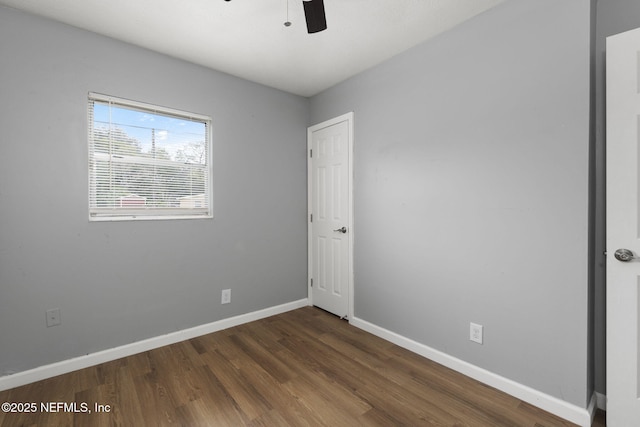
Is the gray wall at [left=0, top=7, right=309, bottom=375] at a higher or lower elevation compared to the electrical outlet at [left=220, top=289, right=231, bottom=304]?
higher

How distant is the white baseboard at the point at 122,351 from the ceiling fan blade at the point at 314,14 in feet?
8.70

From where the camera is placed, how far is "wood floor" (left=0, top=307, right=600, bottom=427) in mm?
1676

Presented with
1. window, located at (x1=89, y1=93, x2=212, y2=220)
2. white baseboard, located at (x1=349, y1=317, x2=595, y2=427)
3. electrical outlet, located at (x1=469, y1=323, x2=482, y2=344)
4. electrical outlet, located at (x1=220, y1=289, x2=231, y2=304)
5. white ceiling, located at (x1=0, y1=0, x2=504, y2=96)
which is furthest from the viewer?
Result: electrical outlet, located at (x1=220, y1=289, x2=231, y2=304)

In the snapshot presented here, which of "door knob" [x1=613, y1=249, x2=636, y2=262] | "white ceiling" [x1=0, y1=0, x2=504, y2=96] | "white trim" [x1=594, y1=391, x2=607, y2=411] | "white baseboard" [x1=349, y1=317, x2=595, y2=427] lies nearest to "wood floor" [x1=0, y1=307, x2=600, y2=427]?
"white baseboard" [x1=349, y1=317, x2=595, y2=427]

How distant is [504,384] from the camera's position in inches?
75.3

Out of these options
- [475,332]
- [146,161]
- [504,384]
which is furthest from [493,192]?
[146,161]

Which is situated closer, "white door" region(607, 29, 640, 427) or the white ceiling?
"white door" region(607, 29, 640, 427)

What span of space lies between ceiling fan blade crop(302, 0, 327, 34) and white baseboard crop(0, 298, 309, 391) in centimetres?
265

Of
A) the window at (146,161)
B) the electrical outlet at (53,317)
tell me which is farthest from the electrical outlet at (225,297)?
the electrical outlet at (53,317)

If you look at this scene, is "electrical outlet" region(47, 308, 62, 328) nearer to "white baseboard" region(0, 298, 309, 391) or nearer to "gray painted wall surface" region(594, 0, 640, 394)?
"white baseboard" region(0, 298, 309, 391)

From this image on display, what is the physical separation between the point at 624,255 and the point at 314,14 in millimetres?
2049

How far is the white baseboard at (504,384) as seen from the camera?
1.64m

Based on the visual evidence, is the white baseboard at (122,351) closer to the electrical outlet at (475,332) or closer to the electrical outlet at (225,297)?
the electrical outlet at (225,297)

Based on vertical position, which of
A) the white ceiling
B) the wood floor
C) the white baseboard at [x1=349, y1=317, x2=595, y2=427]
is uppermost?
the white ceiling
